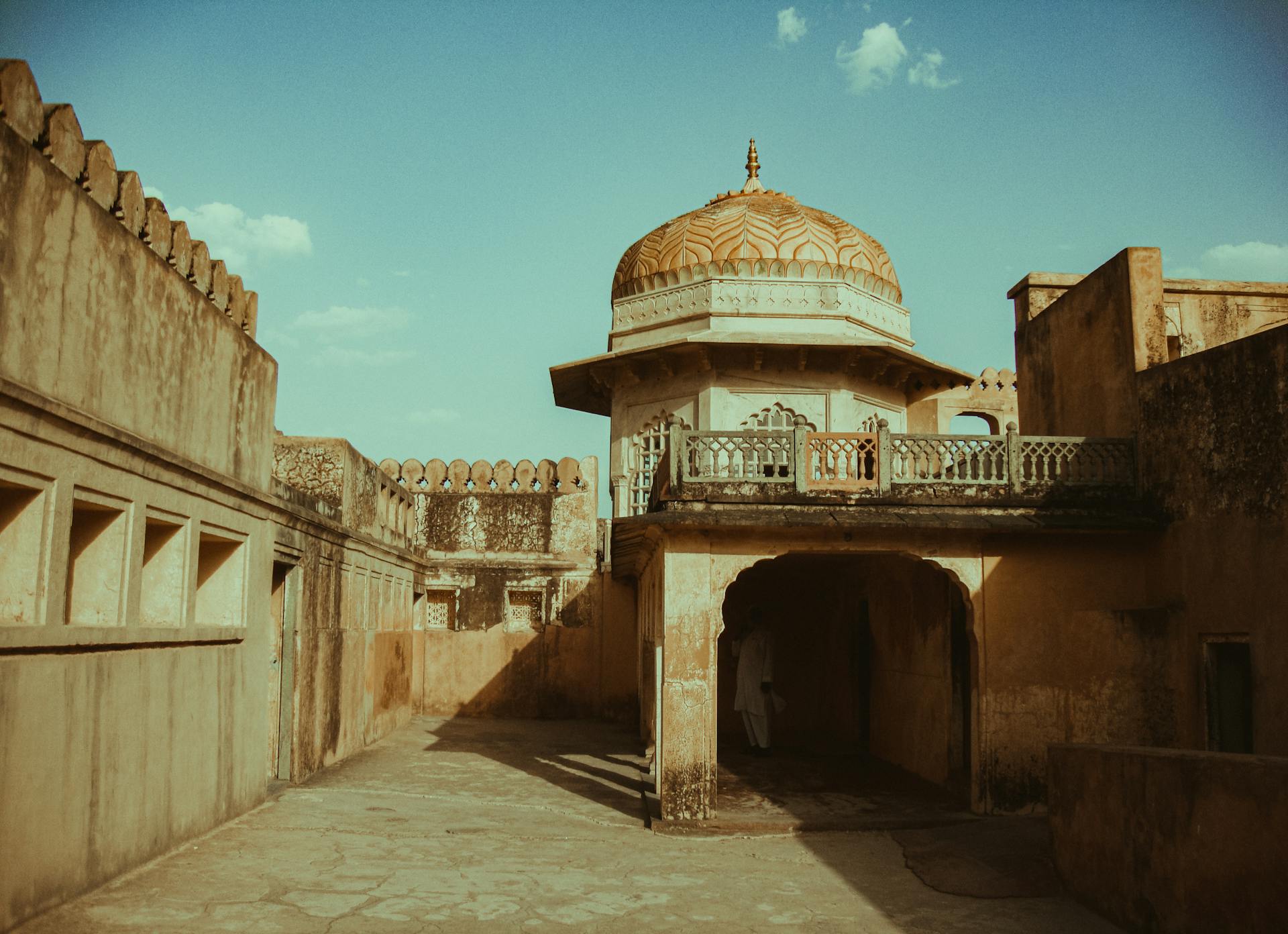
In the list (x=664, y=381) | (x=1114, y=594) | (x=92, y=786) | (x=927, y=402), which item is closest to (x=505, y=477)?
(x=664, y=381)

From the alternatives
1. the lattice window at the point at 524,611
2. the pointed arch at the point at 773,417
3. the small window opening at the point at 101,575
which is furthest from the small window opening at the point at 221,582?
the lattice window at the point at 524,611

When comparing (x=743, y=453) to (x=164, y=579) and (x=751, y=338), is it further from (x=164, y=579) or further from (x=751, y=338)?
(x=751, y=338)

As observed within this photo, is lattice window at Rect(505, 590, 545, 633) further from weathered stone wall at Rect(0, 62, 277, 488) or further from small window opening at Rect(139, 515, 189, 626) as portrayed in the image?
small window opening at Rect(139, 515, 189, 626)

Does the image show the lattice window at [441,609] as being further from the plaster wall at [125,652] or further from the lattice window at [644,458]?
the plaster wall at [125,652]

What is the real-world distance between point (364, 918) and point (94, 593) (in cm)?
291

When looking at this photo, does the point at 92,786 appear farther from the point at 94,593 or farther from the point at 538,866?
the point at 538,866

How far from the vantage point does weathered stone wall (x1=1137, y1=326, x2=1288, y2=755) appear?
9531 mm

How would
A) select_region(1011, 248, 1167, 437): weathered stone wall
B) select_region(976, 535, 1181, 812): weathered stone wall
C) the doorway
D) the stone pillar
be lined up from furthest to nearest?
1. select_region(1011, 248, 1167, 437): weathered stone wall
2. the doorway
3. select_region(976, 535, 1181, 812): weathered stone wall
4. the stone pillar

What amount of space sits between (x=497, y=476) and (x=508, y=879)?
13.6 meters

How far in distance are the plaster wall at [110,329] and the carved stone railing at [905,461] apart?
421 centimetres

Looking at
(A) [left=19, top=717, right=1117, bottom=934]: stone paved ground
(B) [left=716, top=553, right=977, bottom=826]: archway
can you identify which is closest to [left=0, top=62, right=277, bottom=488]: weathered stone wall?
(A) [left=19, top=717, right=1117, bottom=934]: stone paved ground

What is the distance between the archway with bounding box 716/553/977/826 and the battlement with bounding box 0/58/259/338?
22.5 ft

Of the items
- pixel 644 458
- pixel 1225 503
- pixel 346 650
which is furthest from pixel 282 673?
pixel 1225 503

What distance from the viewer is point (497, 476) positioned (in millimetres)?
21469
